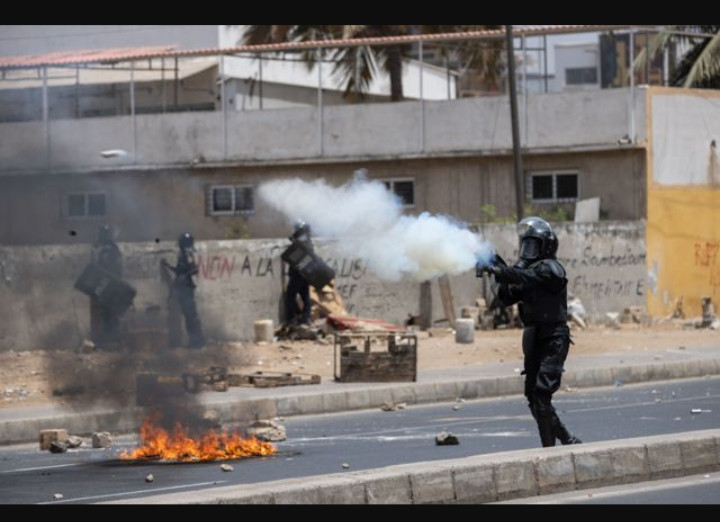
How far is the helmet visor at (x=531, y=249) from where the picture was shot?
11.5 meters

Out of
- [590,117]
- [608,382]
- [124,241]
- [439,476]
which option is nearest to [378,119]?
[590,117]

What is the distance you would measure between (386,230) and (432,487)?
9197 mm

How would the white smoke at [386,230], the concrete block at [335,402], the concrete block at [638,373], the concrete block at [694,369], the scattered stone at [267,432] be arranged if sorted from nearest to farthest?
the scattered stone at [267,432] < the white smoke at [386,230] < the concrete block at [335,402] < the concrete block at [638,373] < the concrete block at [694,369]

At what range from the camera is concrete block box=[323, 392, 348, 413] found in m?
17.9

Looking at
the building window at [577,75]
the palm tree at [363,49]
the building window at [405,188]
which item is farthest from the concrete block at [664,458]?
the building window at [577,75]

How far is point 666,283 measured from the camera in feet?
101

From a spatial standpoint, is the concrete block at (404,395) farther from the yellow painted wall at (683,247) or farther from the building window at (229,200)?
the building window at (229,200)

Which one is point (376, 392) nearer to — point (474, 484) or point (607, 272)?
point (474, 484)

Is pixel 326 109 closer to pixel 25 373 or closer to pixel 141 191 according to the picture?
pixel 141 191

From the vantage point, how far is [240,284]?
2581 centimetres

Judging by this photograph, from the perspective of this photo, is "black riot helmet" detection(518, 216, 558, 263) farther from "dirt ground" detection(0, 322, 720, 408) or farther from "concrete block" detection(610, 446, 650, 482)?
"dirt ground" detection(0, 322, 720, 408)

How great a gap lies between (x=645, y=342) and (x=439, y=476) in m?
15.8

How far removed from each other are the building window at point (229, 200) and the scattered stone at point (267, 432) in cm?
1954

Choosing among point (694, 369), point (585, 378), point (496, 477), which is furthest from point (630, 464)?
point (694, 369)
